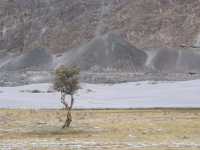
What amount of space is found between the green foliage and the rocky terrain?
2360 inches

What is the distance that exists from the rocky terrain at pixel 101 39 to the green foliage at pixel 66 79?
197 feet

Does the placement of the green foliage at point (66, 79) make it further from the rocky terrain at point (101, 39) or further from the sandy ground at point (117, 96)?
the rocky terrain at point (101, 39)

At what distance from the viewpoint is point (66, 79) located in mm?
31219

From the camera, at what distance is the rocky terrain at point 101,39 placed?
10200 cm

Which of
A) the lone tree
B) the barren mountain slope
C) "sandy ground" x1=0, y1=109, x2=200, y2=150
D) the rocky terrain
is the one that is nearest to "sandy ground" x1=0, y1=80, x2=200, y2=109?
the rocky terrain

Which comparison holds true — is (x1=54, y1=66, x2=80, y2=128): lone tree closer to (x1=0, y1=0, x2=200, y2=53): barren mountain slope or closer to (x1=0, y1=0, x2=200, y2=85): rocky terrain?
(x1=0, y1=0, x2=200, y2=85): rocky terrain

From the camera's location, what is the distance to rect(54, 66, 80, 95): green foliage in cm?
3090

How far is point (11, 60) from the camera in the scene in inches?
4604

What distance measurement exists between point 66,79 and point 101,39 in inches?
3093

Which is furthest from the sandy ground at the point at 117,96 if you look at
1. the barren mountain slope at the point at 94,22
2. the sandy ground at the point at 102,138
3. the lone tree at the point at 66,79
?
the barren mountain slope at the point at 94,22

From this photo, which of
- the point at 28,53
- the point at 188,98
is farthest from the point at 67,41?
the point at 188,98

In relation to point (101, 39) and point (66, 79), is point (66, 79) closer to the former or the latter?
point (66, 79)

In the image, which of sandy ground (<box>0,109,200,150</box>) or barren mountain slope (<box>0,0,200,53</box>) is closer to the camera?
sandy ground (<box>0,109,200,150</box>)

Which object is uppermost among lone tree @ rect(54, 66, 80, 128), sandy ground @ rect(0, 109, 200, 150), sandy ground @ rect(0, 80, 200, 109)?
lone tree @ rect(54, 66, 80, 128)
